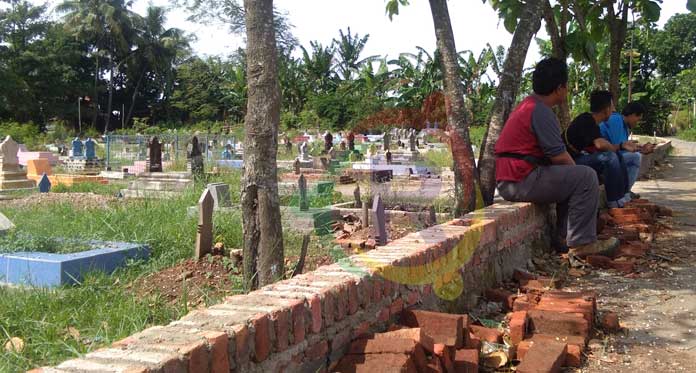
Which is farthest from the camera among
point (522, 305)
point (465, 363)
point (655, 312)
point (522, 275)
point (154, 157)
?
point (154, 157)

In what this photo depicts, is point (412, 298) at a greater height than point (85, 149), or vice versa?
point (85, 149)

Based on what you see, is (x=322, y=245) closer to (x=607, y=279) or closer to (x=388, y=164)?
(x=607, y=279)

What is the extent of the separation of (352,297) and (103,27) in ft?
177

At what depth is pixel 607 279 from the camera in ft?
15.2

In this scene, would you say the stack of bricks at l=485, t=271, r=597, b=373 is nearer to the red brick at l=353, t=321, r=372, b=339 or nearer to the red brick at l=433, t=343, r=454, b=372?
the red brick at l=433, t=343, r=454, b=372

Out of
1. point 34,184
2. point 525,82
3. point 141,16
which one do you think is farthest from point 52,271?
point 141,16

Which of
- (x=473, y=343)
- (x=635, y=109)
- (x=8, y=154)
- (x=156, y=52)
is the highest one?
(x=156, y=52)

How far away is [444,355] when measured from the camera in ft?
8.70

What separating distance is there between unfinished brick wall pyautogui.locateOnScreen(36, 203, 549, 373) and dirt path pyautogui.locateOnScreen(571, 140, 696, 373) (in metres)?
0.81

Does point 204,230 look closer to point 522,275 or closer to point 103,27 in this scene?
point 522,275

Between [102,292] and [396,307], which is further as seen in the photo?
[102,292]

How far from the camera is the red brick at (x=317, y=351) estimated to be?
2.48m

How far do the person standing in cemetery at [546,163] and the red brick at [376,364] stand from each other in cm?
265

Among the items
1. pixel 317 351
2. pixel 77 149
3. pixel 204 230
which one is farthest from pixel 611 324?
pixel 77 149
